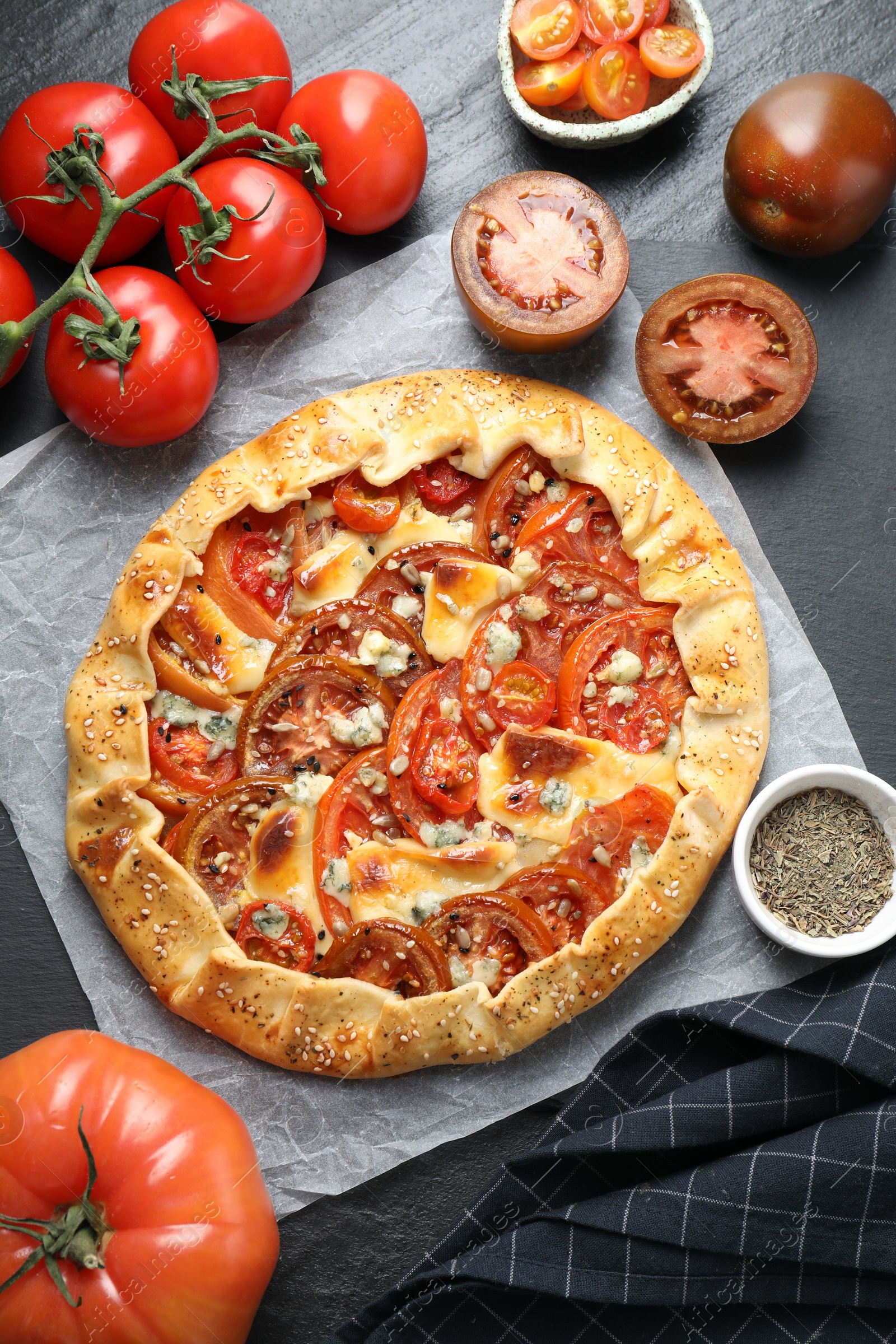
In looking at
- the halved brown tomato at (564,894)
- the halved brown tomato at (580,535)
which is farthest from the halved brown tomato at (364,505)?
the halved brown tomato at (564,894)

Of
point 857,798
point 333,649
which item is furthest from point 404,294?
point 857,798

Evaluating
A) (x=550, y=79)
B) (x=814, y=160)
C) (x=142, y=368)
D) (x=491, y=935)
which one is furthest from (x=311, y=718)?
(x=814, y=160)

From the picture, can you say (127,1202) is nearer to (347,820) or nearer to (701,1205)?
(347,820)

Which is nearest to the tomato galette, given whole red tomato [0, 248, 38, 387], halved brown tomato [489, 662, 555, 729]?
halved brown tomato [489, 662, 555, 729]

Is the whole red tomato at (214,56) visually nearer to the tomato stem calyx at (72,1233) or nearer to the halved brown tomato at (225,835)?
the halved brown tomato at (225,835)

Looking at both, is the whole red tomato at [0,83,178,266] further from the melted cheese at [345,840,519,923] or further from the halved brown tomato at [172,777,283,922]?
the melted cheese at [345,840,519,923]

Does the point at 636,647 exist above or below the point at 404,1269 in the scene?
above

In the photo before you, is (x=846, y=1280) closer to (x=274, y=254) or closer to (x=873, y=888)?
(x=873, y=888)
